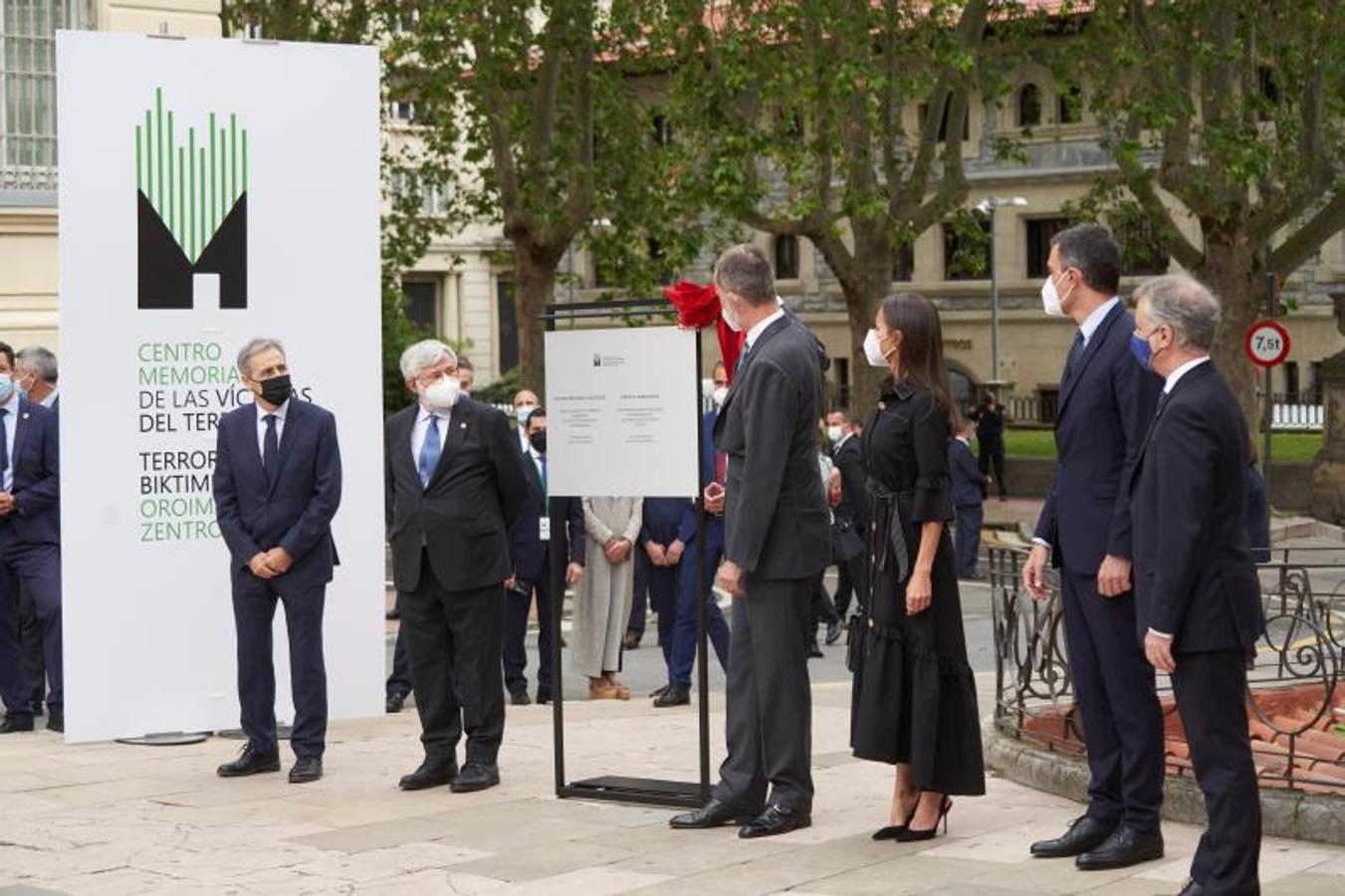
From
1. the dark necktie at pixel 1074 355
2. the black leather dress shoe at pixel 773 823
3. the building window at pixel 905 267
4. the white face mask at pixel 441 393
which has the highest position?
the building window at pixel 905 267

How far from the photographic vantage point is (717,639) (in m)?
15.0

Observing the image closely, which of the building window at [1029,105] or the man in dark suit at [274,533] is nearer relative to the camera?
the man in dark suit at [274,533]

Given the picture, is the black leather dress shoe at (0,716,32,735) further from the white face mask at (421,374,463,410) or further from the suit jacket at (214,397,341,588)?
the white face mask at (421,374,463,410)

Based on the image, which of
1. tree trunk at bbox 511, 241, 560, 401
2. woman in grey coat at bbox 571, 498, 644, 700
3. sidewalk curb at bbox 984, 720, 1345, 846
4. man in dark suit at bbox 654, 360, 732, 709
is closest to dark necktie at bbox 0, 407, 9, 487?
woman in grey coat at bbox 571, 498, 644, 700

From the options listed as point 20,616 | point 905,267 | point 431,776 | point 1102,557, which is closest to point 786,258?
point 905,267

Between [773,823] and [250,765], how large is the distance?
3.29m

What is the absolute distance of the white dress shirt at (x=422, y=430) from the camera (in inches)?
436

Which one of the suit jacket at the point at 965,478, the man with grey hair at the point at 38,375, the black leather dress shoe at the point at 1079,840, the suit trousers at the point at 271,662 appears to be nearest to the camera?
the black leather dress shoe at the point at 1079,840

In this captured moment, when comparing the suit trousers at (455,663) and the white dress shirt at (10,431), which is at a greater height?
the white dress shirt at (10,431)

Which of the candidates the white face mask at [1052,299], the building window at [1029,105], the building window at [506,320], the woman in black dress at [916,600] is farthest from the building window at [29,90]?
the building window at [506,320]

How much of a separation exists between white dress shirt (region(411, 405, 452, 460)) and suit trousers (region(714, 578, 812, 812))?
2.06m

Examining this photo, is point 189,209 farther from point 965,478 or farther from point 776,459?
point 965,478

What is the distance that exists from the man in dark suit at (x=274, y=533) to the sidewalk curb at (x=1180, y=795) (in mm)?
3271

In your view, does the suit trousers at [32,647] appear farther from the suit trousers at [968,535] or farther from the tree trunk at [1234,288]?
the tree trunk at [1234,288]
